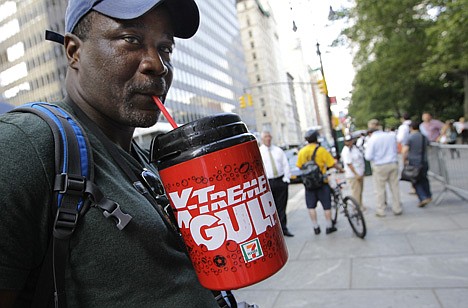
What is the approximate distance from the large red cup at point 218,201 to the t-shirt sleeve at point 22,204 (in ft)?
1.07

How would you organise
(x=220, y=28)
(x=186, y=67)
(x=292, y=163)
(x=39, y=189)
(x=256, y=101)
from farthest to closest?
→ (x=256, y=101) < (x=220, y=28) < (x=186, y=67) < (x=292, y=163) < (x=39, y=189)

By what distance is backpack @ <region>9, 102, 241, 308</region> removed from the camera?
0.87 m

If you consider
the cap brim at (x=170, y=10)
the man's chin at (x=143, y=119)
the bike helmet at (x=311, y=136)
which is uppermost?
the cap brim at (x=170, y=10)

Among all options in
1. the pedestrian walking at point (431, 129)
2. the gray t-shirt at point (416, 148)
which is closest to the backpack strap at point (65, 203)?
the gray t-shirt at point (416, 148)

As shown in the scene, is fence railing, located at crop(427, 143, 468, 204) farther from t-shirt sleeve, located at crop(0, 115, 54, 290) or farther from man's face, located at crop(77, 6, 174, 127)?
t-shirt sleeve, located at crop(0, 115, 54, 290)

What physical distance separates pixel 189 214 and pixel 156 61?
49 centimetres

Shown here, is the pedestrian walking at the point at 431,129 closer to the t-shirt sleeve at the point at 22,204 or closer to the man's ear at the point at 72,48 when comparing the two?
the man's ear at the point at 72,48

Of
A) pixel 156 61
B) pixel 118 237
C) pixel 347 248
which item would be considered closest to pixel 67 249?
pixel 118 237

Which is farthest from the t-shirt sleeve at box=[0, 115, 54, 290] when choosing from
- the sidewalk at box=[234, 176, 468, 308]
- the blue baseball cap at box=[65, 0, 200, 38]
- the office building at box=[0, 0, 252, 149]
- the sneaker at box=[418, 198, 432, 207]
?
the office building at box=[0, 0, 252, 149]

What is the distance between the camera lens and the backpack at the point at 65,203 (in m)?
0.87

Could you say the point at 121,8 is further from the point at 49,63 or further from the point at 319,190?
the point at 49,63

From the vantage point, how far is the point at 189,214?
1.02 meters

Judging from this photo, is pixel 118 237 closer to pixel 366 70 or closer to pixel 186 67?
pixel 366 70

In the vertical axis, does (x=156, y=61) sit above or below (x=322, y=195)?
above
